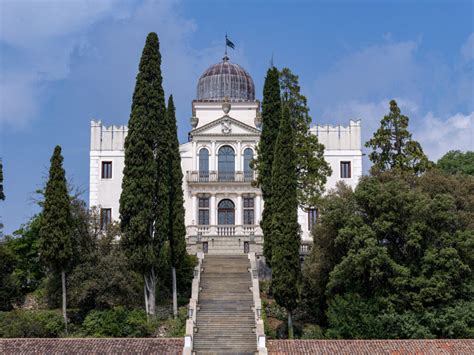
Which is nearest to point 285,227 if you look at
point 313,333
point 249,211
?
point 313,333

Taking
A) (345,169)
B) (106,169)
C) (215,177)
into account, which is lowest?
(215,177)

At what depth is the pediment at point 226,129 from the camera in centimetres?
5000

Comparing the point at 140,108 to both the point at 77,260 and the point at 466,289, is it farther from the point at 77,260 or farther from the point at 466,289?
the point at 466,289

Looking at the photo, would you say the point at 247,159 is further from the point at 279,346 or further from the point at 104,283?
the point at 279,346

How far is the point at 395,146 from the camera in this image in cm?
4181

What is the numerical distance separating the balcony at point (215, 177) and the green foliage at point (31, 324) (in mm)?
17648

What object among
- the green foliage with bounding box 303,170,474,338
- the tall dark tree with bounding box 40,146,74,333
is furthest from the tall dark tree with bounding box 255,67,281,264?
the tall dark tree with bounding box 40,146,74,333

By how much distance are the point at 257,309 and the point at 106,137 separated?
22.5 m

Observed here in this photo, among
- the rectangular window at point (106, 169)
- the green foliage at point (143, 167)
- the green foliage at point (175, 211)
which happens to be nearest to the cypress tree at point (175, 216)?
the green foliage at point (175, 211)

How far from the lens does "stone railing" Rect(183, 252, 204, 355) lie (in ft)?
95.9

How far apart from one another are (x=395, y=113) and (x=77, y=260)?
62.9ft

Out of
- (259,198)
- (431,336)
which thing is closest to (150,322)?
(431,336)

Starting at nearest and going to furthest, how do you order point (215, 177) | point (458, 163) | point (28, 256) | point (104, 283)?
1. point (104, 283)
2. point (28, 256)
3. point (215, 177)
4. point (458, 163)

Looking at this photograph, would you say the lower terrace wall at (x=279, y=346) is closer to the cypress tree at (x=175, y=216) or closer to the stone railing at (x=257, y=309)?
the stone railing at (x=257, y=309)
